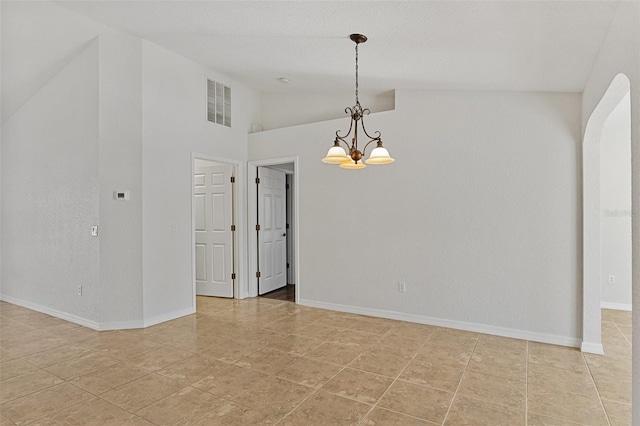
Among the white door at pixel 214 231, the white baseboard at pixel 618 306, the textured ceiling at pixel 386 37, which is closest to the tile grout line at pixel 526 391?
the textured ceiling at pixel 386 37

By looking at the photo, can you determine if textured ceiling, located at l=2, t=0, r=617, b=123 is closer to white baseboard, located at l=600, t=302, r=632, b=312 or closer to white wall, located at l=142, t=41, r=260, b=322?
white wall, located at l=142, t=41, r=260, b=322

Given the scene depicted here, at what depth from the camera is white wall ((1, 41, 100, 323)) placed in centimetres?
427

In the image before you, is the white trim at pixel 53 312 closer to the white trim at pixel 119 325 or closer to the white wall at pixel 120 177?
the white trim at pixel 119 325

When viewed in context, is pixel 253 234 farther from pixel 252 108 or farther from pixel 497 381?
pixel 497 381

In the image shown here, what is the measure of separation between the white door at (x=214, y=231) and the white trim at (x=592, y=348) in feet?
15.2

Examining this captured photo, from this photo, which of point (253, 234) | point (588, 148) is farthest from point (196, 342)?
point (588, 148)

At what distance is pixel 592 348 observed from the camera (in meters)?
3.54

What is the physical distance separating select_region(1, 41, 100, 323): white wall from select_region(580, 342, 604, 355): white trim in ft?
17.4

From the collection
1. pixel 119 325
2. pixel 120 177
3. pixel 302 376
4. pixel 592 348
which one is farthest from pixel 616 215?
pixel 119 325

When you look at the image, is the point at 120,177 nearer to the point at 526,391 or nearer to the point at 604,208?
the point at 526,391

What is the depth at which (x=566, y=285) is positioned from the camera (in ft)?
12.3

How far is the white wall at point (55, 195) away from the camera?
4273 millimetres

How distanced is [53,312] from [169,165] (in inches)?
102

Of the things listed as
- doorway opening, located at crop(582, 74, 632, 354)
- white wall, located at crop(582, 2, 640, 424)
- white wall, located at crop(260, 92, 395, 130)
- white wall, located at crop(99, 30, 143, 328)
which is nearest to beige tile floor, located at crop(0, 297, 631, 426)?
white wall, located at crop(99, 30, 143, 328)
